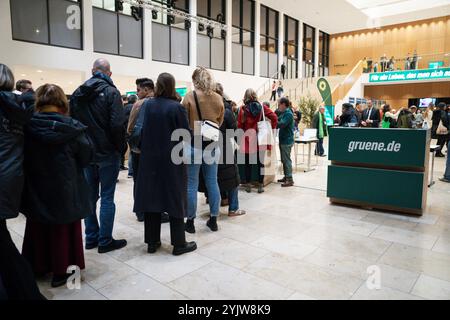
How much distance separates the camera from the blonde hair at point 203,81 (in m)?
3.22

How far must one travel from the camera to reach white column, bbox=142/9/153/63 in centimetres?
1281

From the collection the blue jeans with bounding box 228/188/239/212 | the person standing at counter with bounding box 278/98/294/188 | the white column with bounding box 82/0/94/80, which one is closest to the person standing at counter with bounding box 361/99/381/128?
A: the person standing at counter with bounding box 278/98/294/188

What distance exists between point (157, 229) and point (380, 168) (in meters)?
2.77

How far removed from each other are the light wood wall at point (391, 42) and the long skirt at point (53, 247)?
75.7 feet

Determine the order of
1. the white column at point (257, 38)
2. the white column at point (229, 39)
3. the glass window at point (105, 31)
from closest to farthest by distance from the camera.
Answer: the glass window at point (105, 31) → the white column at point (229, 39) → the white column at point (257, 38)

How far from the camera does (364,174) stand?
4.27 m

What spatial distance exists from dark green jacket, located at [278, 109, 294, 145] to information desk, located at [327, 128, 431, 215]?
1.09 m

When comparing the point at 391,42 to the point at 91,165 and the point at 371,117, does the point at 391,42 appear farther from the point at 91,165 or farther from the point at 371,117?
the point at 91,165

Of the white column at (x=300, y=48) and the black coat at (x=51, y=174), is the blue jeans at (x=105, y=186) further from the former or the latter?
the white column at (x=300, y=48)

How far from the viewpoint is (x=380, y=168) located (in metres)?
4.20

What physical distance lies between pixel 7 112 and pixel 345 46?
25977 mm

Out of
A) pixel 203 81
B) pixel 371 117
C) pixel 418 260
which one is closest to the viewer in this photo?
pixel 418 260

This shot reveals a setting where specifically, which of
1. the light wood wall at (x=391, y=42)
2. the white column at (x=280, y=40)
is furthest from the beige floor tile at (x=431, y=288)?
the light wood wall at (x=391, y=42)

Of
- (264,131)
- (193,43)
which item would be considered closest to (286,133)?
(264,131)
